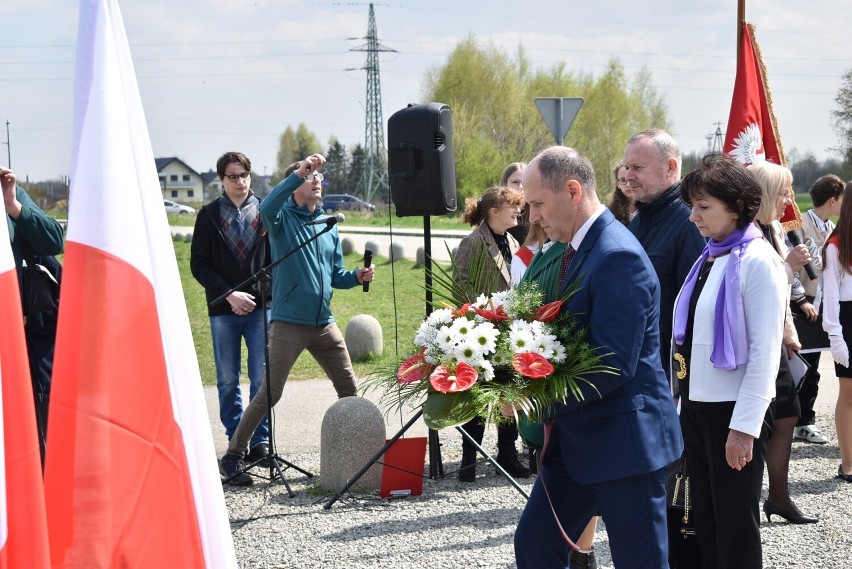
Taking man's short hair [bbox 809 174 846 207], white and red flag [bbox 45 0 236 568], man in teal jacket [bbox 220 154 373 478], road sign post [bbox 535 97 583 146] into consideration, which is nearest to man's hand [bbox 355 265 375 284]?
man in teal jacket [bbox 220 154 373 478]

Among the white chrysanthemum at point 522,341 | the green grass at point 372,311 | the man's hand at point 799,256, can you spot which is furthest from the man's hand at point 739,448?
the green grass at point 372,311

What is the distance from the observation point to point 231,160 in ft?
23.8

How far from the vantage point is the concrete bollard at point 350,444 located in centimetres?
669

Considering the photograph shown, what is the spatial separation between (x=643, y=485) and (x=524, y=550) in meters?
0.53

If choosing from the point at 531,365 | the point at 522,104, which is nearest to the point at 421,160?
the point at 531,365

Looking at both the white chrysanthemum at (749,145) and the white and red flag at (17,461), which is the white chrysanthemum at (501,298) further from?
the white chrysanthemum at (749,145)

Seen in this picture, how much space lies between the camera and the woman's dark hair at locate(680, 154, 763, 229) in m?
3.89

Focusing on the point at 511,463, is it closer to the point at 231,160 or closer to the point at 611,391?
the point at 231,160

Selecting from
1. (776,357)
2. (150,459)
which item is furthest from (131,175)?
(776,357)

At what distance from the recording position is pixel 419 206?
22.6 ft

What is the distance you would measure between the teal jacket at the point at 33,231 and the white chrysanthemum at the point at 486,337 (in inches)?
120

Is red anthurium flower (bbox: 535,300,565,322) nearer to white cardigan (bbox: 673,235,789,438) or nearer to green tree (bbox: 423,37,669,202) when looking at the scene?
white cardigan (bbox: 673,235,789,438)

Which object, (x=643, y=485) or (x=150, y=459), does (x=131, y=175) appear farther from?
(x=643, y=485)

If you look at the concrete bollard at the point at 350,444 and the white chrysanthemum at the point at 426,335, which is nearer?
the white chrysanthemum at the point at 426,335
